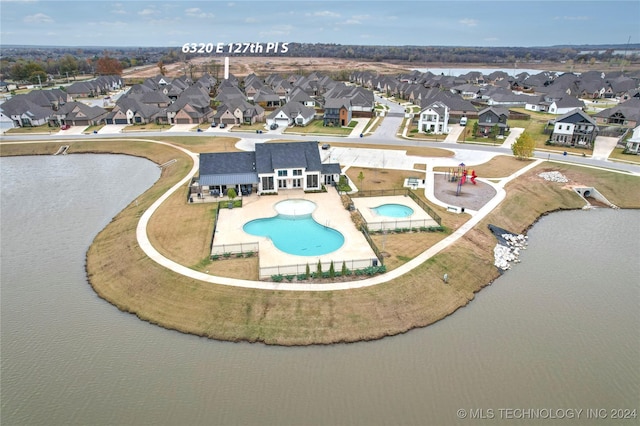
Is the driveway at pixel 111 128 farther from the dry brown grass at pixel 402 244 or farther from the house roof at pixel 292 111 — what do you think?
the dry brown grass at pixel 402 244

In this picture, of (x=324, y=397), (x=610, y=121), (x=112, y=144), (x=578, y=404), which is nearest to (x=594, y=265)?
(x=578, y=404)

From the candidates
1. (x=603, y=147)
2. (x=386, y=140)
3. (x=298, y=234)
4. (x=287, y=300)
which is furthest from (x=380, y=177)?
(x=603, y=147)

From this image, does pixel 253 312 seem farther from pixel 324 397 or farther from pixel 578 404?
pixel 578 404

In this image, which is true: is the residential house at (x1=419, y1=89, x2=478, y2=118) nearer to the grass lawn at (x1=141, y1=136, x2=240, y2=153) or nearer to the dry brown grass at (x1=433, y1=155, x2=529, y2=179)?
the dry brown grass at (x1=433, y1=155, x2=529, y2=179)

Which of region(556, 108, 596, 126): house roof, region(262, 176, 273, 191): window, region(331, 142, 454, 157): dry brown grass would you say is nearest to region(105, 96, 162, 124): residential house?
region(331, 142, 454, 157): dry brown grass

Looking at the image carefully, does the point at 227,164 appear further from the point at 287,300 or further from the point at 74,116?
the point at 74,116

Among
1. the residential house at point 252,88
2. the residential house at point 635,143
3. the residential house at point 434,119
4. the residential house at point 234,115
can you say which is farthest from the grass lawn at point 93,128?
the residential house at point 635,143
